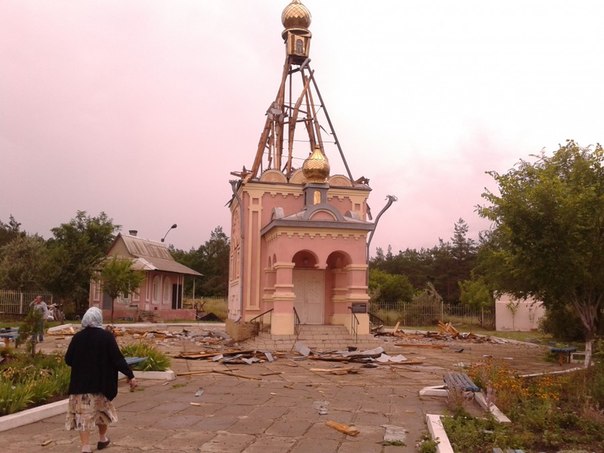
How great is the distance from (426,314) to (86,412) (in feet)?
107

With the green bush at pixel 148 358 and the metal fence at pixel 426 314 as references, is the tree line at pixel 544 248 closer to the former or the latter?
the green bush at pixel 148 358

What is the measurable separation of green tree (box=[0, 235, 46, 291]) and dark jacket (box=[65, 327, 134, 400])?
2889cm

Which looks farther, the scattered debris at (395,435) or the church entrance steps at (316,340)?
the church entrance steps at (316,340)

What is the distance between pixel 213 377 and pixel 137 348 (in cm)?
177

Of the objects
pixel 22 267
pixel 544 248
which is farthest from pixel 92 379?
pixel 22 267

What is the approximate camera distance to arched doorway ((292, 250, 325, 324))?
76.5ft

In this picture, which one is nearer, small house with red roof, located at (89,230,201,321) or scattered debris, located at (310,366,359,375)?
scattered debris, located at (310,366,359,375)

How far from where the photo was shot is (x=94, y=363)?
22.6ft

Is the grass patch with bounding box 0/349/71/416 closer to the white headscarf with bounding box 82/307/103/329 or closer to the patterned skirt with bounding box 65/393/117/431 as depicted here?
the patterned skirt with bounding box 65/393/117/431

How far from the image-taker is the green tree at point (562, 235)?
549 inches

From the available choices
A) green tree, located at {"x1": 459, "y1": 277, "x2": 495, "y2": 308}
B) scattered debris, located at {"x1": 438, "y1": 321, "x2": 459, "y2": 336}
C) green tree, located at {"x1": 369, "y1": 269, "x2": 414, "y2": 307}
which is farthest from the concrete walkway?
green tree, located at {"x1": 369, "y1": 269, "x2": 414, "y2": 307}

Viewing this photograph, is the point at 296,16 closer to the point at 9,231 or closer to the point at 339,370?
the point at 339,370

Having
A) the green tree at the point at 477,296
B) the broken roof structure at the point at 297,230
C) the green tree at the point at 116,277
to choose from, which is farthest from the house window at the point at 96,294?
the green tree at the point at 477,296

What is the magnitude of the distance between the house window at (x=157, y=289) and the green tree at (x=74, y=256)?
22.6 feet
